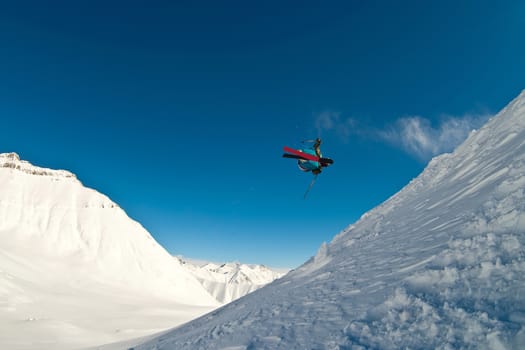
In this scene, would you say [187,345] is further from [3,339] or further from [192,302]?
[192,302]

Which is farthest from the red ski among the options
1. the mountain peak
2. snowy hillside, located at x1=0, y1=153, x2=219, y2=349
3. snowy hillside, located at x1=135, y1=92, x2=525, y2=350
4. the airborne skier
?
the mountain peak

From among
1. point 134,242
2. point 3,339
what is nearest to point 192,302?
point 134,242

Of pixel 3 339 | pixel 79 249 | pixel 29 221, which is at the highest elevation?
pixel 29 221

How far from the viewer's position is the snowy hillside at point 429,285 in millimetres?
6863

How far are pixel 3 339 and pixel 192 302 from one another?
Answer: 8994 cm

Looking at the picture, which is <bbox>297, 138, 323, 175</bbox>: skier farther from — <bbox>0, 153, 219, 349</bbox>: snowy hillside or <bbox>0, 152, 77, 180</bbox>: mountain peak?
<bbox>0, 152, 77, 180</bbox>: mountain peak

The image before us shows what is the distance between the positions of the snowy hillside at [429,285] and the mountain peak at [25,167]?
516 feet

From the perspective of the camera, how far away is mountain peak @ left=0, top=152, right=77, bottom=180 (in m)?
137

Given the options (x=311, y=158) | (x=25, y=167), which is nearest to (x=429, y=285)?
(x=311, y=158)

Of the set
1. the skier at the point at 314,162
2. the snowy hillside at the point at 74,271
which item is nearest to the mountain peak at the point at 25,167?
the snowy hillside at the point at 74,271

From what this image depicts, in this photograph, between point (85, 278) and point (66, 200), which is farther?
point (66, 200)

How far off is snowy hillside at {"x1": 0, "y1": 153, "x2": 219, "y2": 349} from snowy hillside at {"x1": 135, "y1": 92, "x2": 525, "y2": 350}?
116 ft

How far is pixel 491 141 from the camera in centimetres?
1869

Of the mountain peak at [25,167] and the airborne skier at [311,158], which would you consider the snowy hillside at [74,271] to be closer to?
the mountain peak at [25,167]
